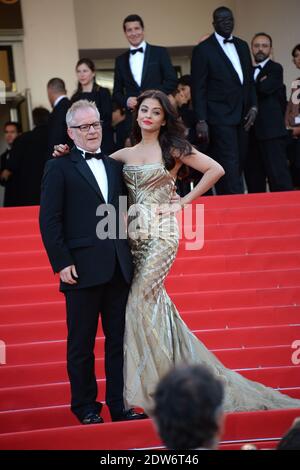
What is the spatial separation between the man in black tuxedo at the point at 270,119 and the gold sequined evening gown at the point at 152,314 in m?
4.75

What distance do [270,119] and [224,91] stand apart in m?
0.86

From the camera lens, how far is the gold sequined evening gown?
5547mm

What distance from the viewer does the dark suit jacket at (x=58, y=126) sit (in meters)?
10.0

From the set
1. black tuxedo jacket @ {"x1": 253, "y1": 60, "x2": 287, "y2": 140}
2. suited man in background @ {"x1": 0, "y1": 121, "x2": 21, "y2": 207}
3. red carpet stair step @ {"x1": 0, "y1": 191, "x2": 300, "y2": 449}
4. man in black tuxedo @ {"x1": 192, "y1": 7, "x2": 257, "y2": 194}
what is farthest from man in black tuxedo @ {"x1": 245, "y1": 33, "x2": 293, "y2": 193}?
suited man in background @ {"x1": 0, "y1": 121, "x2": 21, "y2": 207}

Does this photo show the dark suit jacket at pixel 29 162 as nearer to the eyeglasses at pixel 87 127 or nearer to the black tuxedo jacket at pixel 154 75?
the black tuxedo jacket at pixel 154 75

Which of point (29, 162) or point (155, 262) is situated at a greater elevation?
point (29, 162)

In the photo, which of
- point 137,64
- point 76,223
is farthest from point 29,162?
point 76,223

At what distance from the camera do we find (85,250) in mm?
5340

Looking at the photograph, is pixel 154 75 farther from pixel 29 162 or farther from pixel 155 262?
pixel 155 262

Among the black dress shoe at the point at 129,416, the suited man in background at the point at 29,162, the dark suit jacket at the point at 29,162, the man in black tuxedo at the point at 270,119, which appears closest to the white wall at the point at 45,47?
the suited man in background at the point at 29,162

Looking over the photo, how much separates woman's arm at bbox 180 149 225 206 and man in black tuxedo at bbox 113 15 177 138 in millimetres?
4327

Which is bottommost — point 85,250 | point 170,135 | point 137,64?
point 85,250

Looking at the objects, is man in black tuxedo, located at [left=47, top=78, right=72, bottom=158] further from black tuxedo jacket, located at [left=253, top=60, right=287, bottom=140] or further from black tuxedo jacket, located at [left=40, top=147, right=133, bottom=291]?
black tuxedo jacket, located at [left=40, top=147, right=133, bottom=291]

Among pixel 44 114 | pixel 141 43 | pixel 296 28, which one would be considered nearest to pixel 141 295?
pixel 141 43
